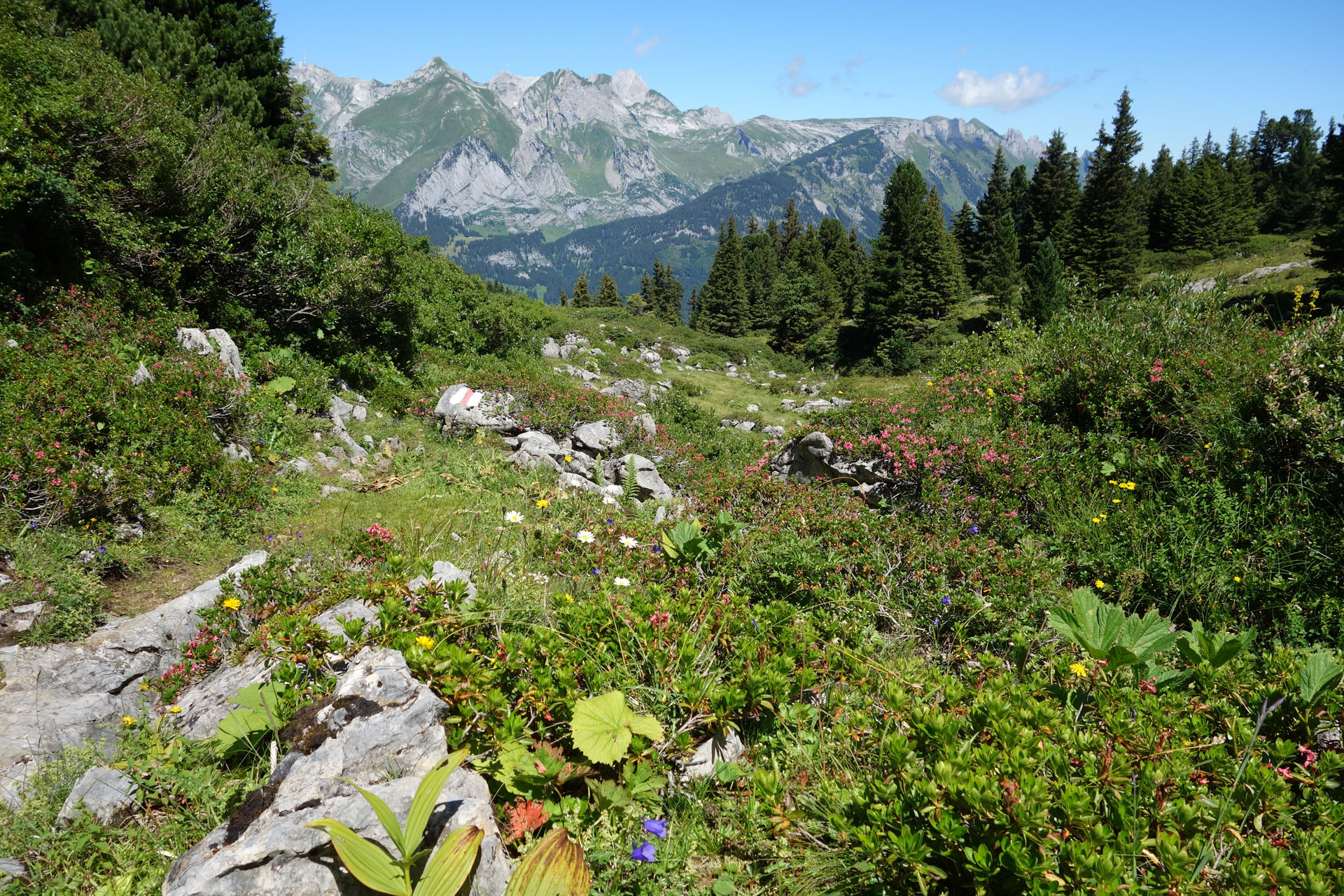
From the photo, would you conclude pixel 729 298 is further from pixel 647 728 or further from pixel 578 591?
pixel 647 728

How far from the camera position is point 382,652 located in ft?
10.0

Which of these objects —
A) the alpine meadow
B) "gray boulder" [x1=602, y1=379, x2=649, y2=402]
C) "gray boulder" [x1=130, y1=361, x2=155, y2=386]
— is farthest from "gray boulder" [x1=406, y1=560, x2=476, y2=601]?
"gray boulder" [x1=602, y1=379, x2=649, y2=402]

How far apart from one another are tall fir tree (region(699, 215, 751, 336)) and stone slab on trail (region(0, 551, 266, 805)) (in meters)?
55.2

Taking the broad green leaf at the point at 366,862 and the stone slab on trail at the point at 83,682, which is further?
the stone slab on trail at the point at 83,682

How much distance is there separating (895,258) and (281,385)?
115ft

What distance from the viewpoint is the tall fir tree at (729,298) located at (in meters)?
57.6

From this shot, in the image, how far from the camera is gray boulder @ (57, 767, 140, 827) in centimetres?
277

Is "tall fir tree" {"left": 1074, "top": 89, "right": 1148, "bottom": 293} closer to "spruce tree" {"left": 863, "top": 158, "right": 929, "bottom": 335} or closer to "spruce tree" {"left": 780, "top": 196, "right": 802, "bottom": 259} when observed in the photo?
"spruce tree" {"left": 863, "top": 158, "right": 929, "bottom": 335}

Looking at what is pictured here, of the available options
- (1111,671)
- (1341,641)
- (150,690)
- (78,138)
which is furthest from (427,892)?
(78,138)

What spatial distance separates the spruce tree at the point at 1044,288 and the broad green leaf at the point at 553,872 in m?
31.8

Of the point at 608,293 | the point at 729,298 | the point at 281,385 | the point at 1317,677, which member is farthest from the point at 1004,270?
the point at 608,293

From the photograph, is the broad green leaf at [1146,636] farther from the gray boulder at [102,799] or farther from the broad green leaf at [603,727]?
the gray boulder at [102,799]

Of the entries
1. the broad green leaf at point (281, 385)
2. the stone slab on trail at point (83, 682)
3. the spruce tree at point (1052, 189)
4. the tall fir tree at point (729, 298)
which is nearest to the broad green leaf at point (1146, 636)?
the stone slab on trail at point (83, 682)

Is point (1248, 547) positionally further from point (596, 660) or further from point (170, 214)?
point (170, 214)
